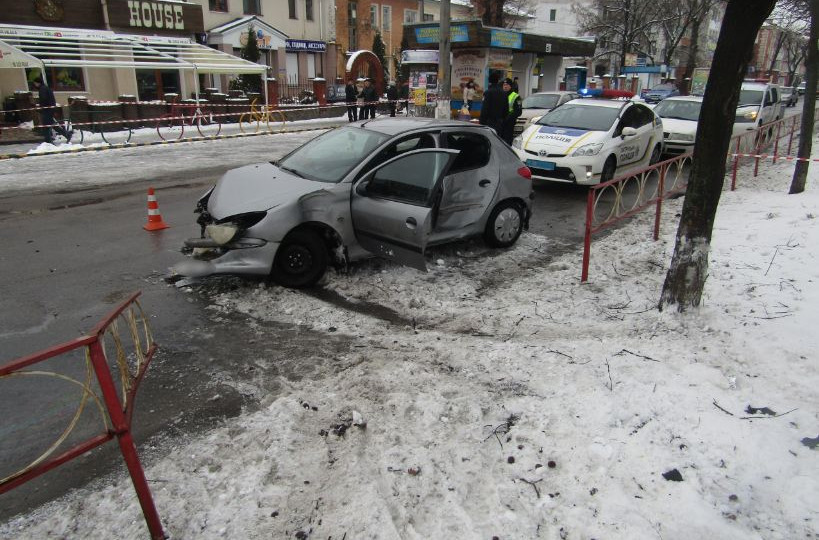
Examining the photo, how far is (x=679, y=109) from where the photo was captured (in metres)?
15.0

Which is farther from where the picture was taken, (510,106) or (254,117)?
(254,117)

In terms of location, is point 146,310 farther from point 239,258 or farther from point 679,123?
point 679,123

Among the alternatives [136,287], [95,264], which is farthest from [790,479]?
[95,264]

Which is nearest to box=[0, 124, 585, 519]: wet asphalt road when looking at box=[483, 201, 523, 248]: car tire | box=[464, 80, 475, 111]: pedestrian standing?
box=[483, 201, 523, 248]: car tire

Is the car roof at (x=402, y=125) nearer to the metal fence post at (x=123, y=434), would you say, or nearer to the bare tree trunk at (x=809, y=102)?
the metal fence post at (x=123, y=434)

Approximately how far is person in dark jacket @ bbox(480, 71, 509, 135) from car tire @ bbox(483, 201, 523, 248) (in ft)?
16.1

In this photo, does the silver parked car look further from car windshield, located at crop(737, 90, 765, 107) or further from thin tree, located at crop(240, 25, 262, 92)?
thin tree, located at crop(240, 25, 262, 92)

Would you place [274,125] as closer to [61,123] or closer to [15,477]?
[61,123]

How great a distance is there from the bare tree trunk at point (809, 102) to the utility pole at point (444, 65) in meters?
9.23

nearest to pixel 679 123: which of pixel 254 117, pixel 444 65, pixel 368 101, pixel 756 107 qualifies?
pixel 756 107

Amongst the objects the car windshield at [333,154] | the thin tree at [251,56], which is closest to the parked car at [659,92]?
the thin tree at [251,56]

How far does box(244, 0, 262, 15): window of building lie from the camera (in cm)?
3497

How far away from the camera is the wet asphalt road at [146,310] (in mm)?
3701

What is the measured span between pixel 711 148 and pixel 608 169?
6.33m
